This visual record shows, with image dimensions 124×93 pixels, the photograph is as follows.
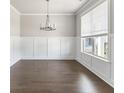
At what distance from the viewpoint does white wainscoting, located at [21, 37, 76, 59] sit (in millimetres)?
9570

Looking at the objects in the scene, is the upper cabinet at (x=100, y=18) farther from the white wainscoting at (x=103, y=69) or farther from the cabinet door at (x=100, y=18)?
the white wainscoting at (x=103, y=69)

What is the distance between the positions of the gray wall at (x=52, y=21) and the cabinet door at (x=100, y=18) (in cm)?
365

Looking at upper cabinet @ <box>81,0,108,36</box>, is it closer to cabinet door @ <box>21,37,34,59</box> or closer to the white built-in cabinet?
the white built-in cabinet

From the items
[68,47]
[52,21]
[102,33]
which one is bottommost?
[68,47]

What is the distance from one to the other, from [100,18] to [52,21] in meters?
4.78

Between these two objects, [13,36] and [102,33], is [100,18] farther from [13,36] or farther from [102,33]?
[13,36]

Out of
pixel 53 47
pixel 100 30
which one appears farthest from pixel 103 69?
pixel 53 47

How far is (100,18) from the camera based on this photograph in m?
5.23

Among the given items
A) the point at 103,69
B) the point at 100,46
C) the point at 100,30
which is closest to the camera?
the point at 103,69

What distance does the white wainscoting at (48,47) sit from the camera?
31.4 feet

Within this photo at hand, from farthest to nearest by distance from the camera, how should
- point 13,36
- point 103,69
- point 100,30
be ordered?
point 13,36
point 100,30
point 103,69

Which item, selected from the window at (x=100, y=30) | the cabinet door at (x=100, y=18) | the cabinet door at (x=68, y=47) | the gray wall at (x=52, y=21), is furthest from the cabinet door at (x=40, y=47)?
the cabinet door at (x=100, y=18)

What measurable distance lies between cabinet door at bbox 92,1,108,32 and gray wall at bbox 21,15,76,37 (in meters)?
3.65

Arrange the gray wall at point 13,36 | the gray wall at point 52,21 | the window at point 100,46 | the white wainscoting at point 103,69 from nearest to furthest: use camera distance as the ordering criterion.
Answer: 1. the white wainscoting at point 103,69
2. the window at point 100,46
3. the gray wall at point 13,36
4. the gray wall at point 52,21
